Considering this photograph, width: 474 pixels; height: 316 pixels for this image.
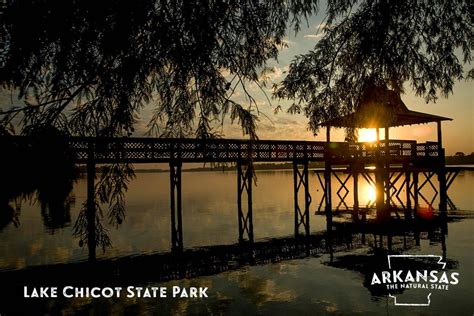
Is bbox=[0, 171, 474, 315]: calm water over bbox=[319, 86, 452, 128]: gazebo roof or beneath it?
beneath

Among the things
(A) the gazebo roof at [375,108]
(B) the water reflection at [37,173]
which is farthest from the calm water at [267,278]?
(A) the gazebo roof at [375,108]

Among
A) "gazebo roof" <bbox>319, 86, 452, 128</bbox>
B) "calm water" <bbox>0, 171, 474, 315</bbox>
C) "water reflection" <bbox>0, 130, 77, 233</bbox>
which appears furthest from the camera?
"calm water" <bbox>0, 171, 474, 315</bbox>

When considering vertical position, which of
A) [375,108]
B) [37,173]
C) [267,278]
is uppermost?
[375,108]

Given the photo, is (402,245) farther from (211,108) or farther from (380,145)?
(211,108)

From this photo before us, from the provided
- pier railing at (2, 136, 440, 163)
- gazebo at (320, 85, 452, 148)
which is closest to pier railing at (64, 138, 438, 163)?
pier railing at (2, 136, 440, 163)

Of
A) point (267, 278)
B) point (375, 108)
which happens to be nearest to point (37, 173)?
point (375, 108)

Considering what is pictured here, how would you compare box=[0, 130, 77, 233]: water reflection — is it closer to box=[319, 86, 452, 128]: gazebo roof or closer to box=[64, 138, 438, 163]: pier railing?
box=[319, 86, 452, 128]: gazebo roof

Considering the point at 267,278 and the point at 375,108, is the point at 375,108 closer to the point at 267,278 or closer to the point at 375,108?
the point at 375,108

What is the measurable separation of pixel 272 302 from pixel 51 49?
362 inches

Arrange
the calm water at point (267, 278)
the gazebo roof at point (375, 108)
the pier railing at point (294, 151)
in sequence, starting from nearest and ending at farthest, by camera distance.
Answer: the gazebo roof at point (375, 108) → the calm water at point (267, 278) → the pier railing at point (294, 151)

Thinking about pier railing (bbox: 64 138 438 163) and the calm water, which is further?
pier railing (bbox: 64 138 438 163)

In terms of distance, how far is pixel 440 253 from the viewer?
16844 millimetres

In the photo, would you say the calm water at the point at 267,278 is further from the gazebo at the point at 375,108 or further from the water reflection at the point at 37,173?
the gazebo at the point at 375,108

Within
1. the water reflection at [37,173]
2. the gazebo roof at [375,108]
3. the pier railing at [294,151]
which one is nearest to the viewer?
the water reflection at [37,173]
